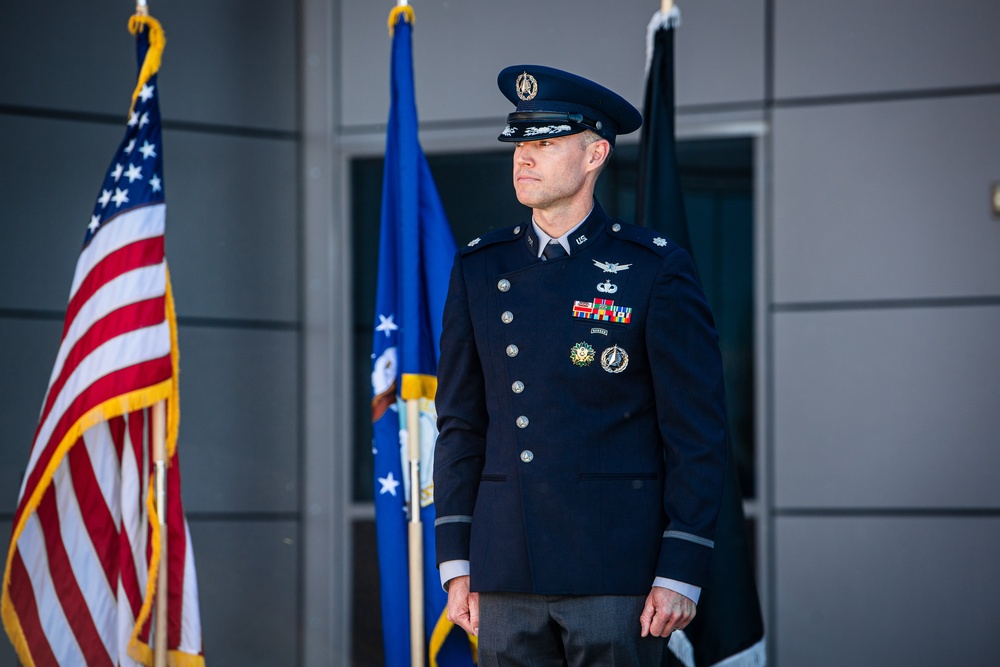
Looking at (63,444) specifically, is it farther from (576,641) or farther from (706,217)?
(706,217)

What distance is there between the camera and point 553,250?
207 cm

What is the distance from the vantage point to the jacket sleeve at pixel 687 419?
1.90 meters

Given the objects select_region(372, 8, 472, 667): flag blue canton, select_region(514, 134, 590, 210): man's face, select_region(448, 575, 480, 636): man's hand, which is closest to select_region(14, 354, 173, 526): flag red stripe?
select_region(372, 8, 472, 667): flag blue canton

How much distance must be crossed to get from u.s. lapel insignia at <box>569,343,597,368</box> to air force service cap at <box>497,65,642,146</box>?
0.39 m

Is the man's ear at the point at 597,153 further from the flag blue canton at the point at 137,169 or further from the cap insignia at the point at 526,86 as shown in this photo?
the flag blue canton at the point at 137,169

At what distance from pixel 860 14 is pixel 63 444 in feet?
8.88

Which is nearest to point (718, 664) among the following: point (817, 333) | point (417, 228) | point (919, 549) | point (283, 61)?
point (919, 549)

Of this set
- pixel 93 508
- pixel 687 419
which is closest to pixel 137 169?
pixel 93 508

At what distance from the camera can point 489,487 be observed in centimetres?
202

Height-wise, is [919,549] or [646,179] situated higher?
[646,179]

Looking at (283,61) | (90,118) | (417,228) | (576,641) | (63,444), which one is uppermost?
(283,61)

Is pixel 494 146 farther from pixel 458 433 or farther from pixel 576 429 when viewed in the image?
pixel 576 429

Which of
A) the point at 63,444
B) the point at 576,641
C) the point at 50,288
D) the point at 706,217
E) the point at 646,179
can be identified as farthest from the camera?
the point at 706,217

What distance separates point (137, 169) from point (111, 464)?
81 cm
